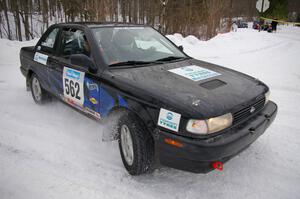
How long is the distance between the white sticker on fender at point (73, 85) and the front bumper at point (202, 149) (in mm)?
1394

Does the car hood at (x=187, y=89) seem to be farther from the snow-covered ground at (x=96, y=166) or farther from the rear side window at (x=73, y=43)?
the snow-covered ground at (x=96, y=166)

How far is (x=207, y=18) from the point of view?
14406mm

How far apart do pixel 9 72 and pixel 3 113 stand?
315 cm

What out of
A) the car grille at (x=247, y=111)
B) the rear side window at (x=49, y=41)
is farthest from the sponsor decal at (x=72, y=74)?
the car grille at (x=247, y=111)

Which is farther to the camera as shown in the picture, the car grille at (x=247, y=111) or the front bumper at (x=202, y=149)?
the car grille at (x=247, y=111)

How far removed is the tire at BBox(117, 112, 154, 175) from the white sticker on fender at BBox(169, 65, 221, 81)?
80 centimetres

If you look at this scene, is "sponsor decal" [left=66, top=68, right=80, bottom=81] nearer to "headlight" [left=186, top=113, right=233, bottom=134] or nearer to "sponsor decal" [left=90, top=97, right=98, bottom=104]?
"sponsor decal" [left=90, top=97, right=98, bottom=104]

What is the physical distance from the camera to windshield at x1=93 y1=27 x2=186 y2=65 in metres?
2.94

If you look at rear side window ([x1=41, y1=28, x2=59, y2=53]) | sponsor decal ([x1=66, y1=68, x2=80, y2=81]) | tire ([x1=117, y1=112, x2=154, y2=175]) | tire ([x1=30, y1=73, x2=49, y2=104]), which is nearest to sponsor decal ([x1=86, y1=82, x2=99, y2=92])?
sponsor decal ([x1=66, y1=68, x2=80, y2=81])

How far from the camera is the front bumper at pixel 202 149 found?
2.02 metres

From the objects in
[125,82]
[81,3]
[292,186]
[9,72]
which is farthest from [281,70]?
[81,3]

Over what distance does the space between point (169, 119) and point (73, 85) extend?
5.42 feet

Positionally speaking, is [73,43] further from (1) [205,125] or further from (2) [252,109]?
(2) [252,109]

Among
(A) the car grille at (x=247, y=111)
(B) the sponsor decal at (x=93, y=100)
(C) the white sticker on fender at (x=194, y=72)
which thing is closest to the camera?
(A) the car grille at (x=247, y=111)
